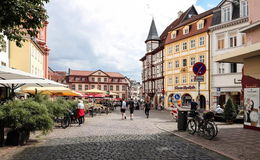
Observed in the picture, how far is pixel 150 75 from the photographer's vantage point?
189 feet

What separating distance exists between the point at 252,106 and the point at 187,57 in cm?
2784

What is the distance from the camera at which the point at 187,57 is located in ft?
132

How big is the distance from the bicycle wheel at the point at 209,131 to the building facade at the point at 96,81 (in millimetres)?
85773

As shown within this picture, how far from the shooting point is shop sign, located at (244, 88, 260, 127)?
41.8 ft

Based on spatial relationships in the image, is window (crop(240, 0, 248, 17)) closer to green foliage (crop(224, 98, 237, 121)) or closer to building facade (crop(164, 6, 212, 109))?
building facade (crop(164, 6, 212, 109))

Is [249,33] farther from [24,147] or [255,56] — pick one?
[24,147]

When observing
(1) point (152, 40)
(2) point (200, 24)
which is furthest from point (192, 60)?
(1) point (152, 40)

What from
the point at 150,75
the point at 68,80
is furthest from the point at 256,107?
the point at 68,80

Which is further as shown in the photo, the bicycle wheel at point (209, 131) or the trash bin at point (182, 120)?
the trash bin at point (182, 120)

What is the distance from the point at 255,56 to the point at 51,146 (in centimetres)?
1032

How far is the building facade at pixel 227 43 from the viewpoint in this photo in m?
30.8

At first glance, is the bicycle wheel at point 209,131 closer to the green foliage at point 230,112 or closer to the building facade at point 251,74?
the building facade at point 251,74

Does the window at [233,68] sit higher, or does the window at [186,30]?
the window at [186,30]

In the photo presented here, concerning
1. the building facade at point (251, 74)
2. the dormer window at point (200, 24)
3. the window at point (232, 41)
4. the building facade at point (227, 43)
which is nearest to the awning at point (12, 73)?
the building facade at point (251, 74)
